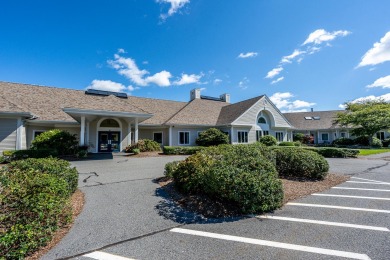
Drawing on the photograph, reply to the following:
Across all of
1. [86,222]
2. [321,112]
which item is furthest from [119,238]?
[321,112]

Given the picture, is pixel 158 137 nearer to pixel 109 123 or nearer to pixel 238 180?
pixel 109 123

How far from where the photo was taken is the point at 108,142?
19.5 meters

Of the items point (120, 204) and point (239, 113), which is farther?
point (239, 113)

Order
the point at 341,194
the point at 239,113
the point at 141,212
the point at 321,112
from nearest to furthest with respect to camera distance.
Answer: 1. the point at 141,212
2. the point at 341,194
3. the point at 239,113
4. the point at 321,112

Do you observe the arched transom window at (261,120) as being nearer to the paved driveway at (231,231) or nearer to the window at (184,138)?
the window at (184,138)

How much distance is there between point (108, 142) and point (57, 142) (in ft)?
16.2

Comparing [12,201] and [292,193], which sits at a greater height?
[12,201]

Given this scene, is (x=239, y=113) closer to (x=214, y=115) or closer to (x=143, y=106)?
(x=214, y=115)

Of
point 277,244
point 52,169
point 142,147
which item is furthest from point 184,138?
Result: point 277,244

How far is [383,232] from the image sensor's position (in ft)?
12.7

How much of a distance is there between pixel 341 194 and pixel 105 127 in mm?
19159

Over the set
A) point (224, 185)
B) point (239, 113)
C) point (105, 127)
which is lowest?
point (224, 185)

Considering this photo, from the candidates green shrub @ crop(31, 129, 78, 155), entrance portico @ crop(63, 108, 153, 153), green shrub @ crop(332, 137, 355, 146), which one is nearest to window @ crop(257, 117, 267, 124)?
green shrub @ crop(332, 137, 355, 146)

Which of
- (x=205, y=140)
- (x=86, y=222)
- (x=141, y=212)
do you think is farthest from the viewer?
(x=205, y=140)
